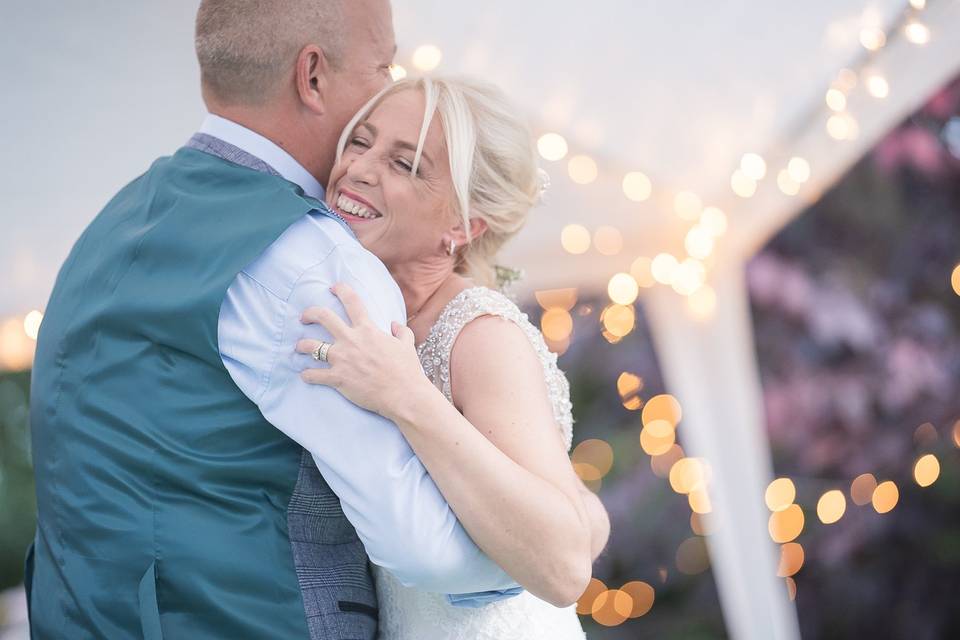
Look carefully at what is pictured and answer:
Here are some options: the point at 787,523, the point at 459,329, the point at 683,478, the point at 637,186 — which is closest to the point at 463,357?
the point at 459,329

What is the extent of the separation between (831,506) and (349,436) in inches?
139

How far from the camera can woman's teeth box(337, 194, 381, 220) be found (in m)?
1.89

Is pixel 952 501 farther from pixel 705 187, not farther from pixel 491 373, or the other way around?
pixel 491 373

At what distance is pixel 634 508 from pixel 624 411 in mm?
428

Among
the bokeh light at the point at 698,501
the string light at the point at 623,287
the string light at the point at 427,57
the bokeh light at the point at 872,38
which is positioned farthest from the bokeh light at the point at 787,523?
the string light at the point at 427,57

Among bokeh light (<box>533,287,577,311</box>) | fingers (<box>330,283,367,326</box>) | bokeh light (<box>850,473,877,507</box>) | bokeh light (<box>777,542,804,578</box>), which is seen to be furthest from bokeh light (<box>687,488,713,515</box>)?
fingers (<box>330,283,367,326</box>)

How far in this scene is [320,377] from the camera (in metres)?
1.47

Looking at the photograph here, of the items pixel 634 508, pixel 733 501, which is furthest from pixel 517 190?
pixel 634 508

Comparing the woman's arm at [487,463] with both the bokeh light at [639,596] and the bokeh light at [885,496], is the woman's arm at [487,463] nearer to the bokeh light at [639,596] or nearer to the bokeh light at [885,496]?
the bokeh light at [639,596]

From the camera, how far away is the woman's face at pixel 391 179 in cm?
189

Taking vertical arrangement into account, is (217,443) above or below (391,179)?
below

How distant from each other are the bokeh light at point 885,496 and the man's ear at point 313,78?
11.3 ft

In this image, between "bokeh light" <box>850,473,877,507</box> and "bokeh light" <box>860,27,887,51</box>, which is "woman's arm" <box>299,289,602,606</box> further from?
"bokeh light" <box>850,473,877,507</box>

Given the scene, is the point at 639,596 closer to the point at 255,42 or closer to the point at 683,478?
the point at 683,478
